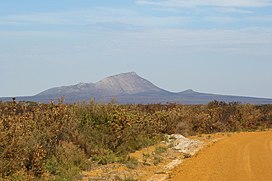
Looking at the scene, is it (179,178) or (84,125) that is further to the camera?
(84,125)

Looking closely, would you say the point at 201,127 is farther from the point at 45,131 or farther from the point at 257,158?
the point at 45,131

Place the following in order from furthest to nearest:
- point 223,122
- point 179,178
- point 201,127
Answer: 1. point 223,122
2. point 201,127
3. point 179,178

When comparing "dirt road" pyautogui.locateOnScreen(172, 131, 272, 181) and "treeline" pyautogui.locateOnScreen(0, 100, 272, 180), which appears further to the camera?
"dirt road" pyautogui.locateOnScreen(172, 131, 272, 181)

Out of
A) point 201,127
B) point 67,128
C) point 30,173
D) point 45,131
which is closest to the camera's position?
point 30,173

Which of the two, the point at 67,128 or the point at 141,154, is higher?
the point at 67,128

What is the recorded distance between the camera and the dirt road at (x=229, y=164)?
602 inches

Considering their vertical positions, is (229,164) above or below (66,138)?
below

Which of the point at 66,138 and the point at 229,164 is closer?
the point at 229,164

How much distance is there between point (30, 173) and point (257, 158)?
9.48 m

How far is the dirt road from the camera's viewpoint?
1529cm

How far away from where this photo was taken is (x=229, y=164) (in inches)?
701

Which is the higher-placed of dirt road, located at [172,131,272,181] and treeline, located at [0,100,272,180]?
treeline, located at [0,100,272,180]

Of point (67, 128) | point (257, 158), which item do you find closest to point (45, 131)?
point (67, 128)

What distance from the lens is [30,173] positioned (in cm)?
1434
